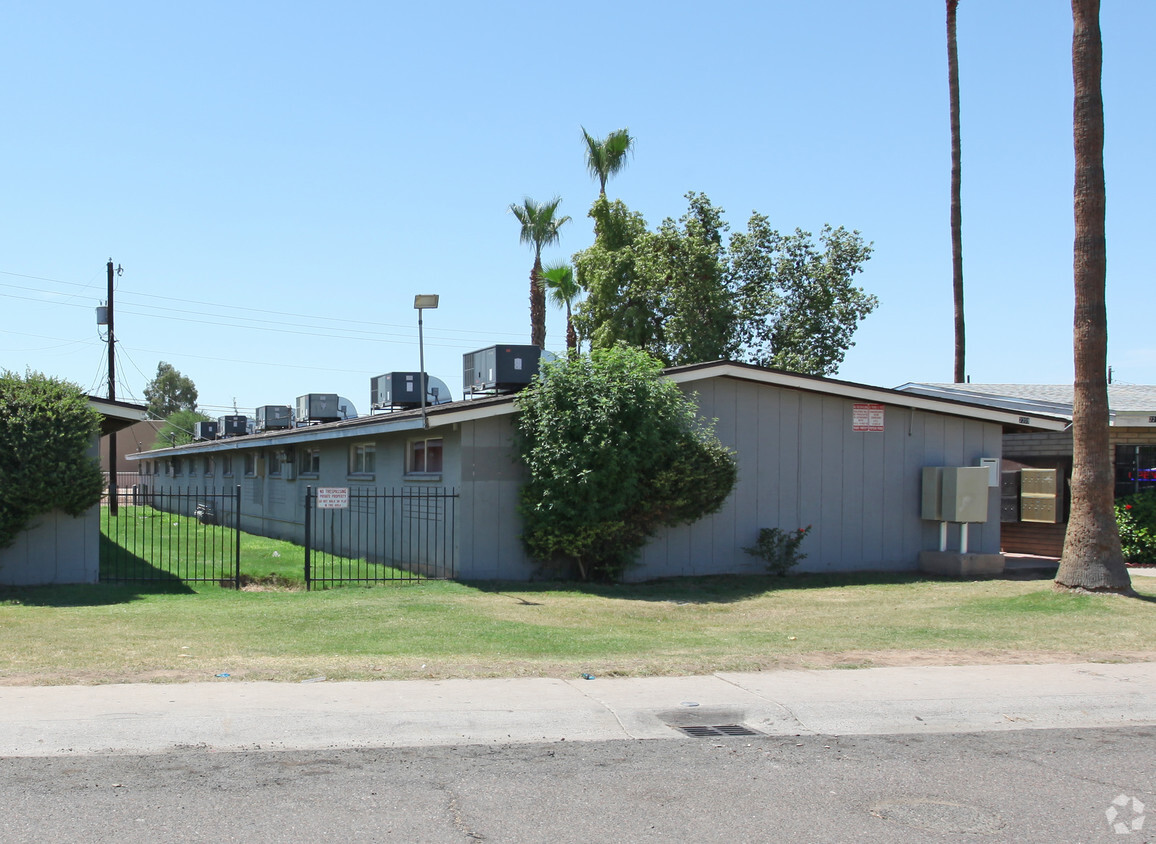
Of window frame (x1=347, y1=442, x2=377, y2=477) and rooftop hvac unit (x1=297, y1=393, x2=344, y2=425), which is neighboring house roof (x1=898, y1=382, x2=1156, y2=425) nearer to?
window frame (x1=347, y1=442, x2=377, y2=477)

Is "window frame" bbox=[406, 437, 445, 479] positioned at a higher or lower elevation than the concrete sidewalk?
higher

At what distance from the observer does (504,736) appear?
6.96 m

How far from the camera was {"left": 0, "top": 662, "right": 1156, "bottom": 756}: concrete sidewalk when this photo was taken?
6.80 meters

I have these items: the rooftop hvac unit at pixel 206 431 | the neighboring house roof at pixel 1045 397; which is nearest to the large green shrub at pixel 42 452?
the neighboring house roof at pixel 1045 397

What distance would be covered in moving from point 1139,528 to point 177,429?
43971 millimetres

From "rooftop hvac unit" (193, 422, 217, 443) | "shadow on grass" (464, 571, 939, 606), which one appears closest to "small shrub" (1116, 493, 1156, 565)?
"shadow on grass" (464, 571, 939, 606)

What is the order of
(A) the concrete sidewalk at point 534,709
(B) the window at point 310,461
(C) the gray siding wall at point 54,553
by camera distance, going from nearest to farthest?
(A) the concrete sidewalk at point 534,709
(C) the gray siding wall at point 54,553
(B) the window at point 310,461

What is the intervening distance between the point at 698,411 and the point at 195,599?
816 cm

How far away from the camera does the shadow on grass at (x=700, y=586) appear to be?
14.7 metres

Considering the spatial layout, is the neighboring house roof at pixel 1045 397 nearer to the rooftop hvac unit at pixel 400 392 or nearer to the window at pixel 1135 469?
the window at pixel 1135 469

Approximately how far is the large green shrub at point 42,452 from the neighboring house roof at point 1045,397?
45.7 feet

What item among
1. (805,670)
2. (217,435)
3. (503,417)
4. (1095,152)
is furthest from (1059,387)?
(217,435)

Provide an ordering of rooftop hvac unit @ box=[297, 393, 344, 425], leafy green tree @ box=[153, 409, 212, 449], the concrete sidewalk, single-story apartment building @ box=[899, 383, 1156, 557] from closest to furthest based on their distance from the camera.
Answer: the concrete sidewalk, single-story apartment building @ box=[899, 383, 1156, 557], rooftop hvac unit @ box=[297, 393, 344, 425], leafy green tree @ box=[153, 409, 212, 449]

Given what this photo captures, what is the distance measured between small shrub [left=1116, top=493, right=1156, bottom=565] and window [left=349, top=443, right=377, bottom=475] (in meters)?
13.6
